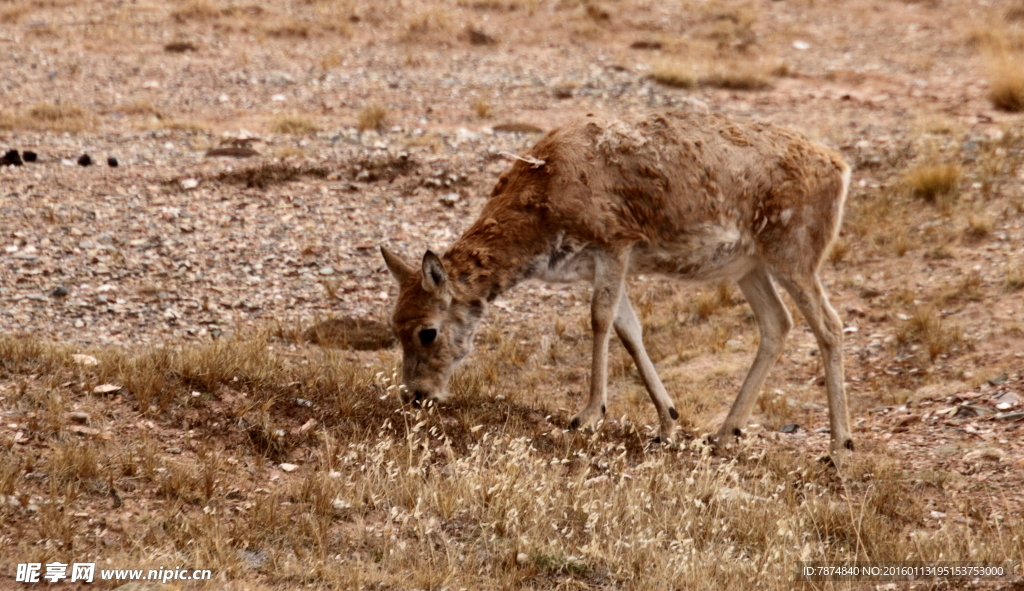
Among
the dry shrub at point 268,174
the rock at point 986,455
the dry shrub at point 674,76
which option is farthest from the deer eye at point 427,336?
the dry shrub at point 674,76

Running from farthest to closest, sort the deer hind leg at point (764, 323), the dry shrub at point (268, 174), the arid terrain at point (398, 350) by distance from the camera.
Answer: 1. the dry shrub at point (268, 174)
2. the deer hind leg at point (764, 323)
3. the arid terrain at point (398, 350)

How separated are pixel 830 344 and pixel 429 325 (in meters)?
3.22

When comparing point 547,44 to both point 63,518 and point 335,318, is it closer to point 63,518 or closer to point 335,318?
point 335,318

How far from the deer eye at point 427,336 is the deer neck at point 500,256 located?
0.36m

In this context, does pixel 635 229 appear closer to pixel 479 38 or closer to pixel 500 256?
pixel 500 256

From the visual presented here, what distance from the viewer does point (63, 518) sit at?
18.4ft

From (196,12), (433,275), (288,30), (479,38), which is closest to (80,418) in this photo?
(433,275)

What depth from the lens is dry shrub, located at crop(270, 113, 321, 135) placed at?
16234 millimetres

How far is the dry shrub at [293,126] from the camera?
16.2 meters

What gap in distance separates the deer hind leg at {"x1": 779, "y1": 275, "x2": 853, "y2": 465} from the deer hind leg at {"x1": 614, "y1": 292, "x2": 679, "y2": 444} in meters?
Answer: 1.22

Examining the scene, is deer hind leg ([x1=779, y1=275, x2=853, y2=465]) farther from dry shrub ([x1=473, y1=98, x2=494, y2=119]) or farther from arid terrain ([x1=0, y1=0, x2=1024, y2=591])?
dry shrub ([x1=473, y1=98, x2=494, y2=119])

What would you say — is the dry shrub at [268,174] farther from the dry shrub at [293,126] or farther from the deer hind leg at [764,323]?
the deer hind leg at [764,323]

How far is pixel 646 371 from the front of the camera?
335 inches

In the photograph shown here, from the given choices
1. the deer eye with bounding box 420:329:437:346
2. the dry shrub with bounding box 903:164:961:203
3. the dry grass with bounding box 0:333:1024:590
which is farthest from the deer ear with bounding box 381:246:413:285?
the dry shrub with bounding box 903:164:961:203
